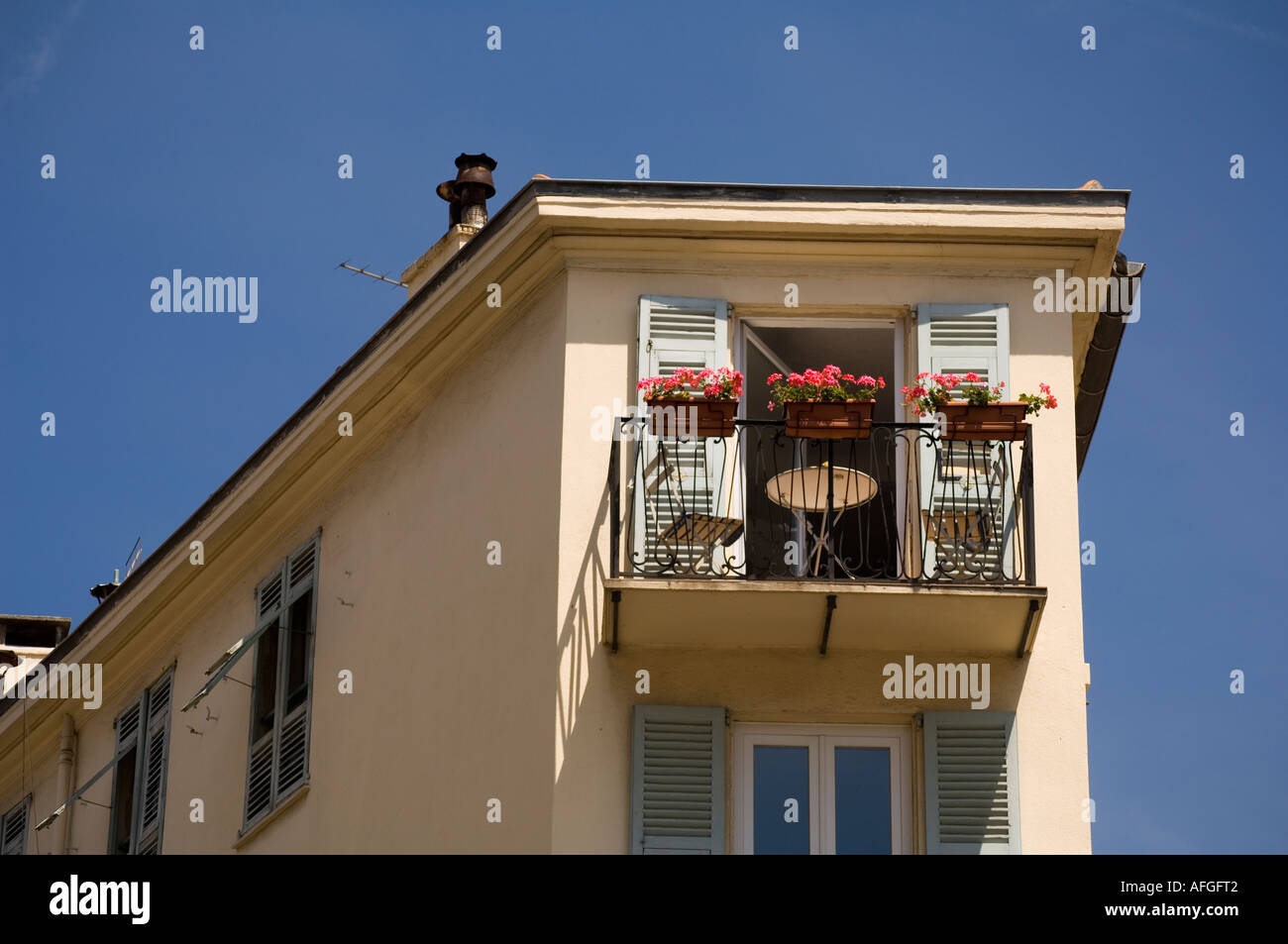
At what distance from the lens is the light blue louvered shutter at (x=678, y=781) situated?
50.2ft

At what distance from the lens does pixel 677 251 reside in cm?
1688

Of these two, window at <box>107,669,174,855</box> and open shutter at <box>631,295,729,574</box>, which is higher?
open shutter at <box>631,295,729,574</box>

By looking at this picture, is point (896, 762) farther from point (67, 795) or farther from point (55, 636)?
point (55, 636)

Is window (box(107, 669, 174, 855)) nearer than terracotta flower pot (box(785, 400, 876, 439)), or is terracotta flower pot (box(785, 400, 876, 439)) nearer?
terracotta flower pot (box(785, 400, 876, 439))

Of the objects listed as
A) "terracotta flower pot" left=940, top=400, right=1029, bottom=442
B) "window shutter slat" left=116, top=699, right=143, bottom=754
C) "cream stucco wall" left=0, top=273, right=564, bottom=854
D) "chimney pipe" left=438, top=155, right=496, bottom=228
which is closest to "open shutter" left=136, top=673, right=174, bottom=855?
"window shutter slat" left=116, top=699, right=143, bottom=754

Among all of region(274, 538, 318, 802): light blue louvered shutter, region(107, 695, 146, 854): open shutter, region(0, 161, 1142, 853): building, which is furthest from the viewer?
region(107, 695, 146, 854): open shutter

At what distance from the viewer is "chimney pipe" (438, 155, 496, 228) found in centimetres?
2222

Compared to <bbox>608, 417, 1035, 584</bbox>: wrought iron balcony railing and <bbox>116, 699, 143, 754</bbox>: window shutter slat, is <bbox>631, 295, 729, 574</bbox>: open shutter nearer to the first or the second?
<bbox>608, 417, 1035, 584</bbox>: wrought iron balcony railing

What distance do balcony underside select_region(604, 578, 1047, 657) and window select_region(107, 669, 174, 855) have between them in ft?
20.1

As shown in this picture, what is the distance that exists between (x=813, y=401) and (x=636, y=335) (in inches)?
62.2

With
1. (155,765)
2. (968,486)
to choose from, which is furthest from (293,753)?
(968,486)

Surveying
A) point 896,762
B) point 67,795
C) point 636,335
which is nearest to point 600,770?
point 896,762
